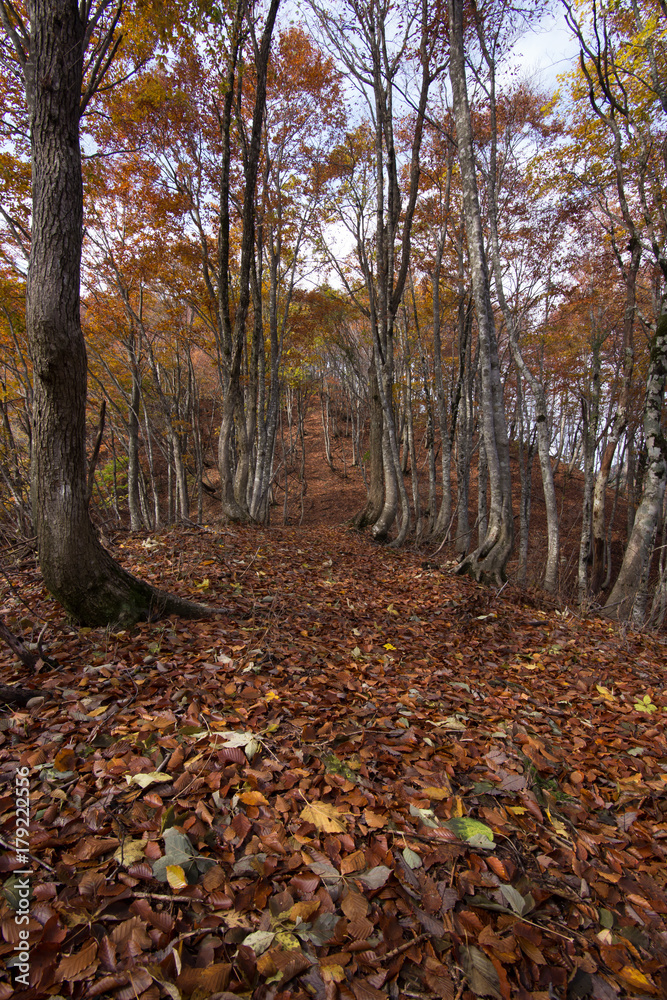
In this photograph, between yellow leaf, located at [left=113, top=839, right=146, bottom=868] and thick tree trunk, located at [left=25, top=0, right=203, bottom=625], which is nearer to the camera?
yellow leaf, located at [left=113, top=839, right=146, bottom=868]

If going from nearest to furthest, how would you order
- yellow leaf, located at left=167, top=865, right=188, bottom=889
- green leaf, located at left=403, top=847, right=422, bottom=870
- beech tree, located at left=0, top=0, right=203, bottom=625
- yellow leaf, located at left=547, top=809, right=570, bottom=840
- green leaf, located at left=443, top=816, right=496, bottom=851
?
yellow leaf, located at left=167, top=865, right=188, bottom=889 → green leaf, located at left=403, top=847, right=422, bottom=870 → green leaf, located at left=443, top=816, right=496, bottom=851 → yellow leaf, located at left=547, top=809, right=570, bottom=840 → beech tree, located at left=0, top=0, right=203, bottom=625

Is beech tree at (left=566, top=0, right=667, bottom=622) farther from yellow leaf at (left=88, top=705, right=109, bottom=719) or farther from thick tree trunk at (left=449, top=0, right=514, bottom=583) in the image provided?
yellow leaf at (left=88, top=705, right=109, bottom=719)

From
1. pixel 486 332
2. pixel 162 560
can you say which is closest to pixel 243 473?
pixel 162 560

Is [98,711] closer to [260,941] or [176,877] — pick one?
[176,877]

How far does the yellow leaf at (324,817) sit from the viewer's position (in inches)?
70.7

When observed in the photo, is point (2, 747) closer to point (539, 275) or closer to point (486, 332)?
point (486, 332)

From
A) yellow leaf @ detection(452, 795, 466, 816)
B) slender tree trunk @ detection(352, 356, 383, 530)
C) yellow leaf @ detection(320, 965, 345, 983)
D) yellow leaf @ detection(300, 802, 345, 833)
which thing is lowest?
yellow leaf @ detection(452, 795, 466, 816)

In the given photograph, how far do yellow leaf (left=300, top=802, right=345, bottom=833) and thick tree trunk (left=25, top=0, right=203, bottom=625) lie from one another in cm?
233

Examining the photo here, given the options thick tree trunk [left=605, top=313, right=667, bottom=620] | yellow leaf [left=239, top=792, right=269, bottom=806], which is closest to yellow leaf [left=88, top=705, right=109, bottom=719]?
yellow leaf [left=239, top=792, right=269, bottom=806]

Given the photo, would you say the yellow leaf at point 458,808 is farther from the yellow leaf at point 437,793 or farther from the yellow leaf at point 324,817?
the yellow leaf at point 324,817

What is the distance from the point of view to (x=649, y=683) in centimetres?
378

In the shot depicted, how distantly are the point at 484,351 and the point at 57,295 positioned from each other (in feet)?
16.9

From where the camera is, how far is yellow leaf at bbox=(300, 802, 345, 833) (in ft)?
5.89

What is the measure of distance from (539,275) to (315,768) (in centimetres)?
1330
